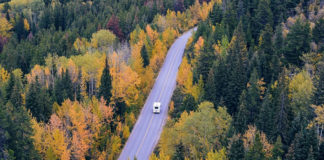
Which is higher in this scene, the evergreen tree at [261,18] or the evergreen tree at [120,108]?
the evergreen tree at [261,18]

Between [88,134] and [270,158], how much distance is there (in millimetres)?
29387

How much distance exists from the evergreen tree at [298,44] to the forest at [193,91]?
0.62 ft

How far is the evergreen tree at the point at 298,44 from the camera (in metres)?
72.1

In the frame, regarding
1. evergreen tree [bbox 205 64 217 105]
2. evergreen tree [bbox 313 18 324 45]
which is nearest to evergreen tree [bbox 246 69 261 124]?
evergreen tree [bbox 205 64 217 105]

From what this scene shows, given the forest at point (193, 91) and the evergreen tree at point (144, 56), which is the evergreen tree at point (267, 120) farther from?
the evergreen tree at point (144, 56)

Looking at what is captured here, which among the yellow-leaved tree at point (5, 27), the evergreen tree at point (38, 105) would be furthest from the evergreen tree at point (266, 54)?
the yellow-leaved tree at point (5, 27)

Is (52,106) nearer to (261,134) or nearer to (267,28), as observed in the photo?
(261,134)

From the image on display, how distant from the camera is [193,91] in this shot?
73.0 m

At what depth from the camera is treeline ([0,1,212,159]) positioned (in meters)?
58.0

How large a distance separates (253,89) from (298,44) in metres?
15.3

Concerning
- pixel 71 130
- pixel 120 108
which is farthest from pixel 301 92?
pixel 71 130

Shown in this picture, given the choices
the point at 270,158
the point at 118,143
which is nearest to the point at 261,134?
the point at 270,158

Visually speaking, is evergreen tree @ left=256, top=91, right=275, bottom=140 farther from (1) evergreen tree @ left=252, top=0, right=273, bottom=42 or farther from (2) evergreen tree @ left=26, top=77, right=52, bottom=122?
(2) evergreen tree @ left=26, top=77, right=52, bottom=122

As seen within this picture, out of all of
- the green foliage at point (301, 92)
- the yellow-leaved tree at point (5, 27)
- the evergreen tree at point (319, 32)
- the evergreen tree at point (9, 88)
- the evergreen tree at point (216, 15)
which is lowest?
the yellow-leaved tree at point (5, 27)
